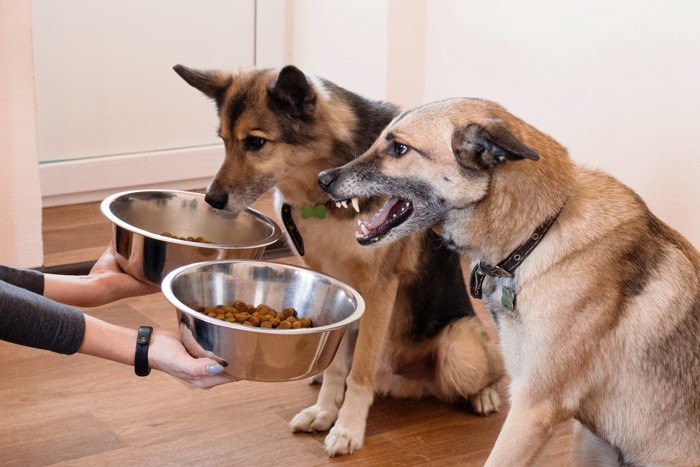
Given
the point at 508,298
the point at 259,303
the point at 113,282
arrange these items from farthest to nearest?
the point at 113,282, the point at 259,303, the point at 508,298

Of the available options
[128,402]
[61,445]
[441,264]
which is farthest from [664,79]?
[61,445]

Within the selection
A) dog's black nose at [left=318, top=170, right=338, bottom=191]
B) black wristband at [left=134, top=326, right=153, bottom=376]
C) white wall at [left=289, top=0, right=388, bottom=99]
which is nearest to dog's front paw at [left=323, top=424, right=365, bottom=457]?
black wristband at [left=134, top=326, right=153, bottom=376]

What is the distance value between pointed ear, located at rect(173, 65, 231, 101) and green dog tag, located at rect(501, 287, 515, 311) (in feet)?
3.35

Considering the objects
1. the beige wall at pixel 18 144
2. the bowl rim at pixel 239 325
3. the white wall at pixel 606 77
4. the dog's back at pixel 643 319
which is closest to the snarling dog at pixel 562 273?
the dog's back at pixel 643 319

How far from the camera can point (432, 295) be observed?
101 inches

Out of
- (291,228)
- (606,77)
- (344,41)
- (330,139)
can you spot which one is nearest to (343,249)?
(291,228)

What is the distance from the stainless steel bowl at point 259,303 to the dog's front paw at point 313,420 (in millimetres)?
430

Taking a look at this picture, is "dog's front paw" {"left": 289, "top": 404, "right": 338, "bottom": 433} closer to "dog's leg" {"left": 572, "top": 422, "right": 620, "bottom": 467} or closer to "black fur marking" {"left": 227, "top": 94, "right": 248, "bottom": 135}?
"dog's leg" {"left": 572, "top": 422, "right": 620, "bottom": 467}

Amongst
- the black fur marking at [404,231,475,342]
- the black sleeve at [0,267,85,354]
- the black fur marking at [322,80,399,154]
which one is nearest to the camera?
the black sleeve at [0,267,85,354]

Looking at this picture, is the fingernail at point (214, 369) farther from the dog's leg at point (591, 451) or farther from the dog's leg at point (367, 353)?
the dog's leg at point (591, 451)

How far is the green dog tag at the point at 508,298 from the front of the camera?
→ 185cm

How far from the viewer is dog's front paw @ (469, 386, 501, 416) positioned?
261cm

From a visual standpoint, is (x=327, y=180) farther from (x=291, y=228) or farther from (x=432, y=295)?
(x=432, y=295)

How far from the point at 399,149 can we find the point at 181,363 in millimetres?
616
